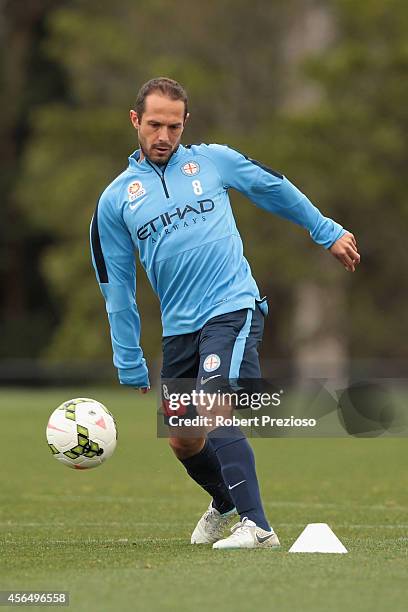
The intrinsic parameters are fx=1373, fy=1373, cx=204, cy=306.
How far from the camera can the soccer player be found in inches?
271

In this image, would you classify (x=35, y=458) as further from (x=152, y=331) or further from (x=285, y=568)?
(x=152, y=331)

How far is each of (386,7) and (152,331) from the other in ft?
35.1

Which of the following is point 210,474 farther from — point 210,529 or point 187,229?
point 187,229

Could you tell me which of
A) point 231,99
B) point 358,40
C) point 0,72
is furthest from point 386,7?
point 0,72

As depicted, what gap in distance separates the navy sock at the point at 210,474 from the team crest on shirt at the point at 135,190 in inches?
53.4

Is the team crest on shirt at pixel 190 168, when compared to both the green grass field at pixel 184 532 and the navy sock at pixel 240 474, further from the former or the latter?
the green grass field at pixel 184 532

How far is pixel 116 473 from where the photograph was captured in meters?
13.4

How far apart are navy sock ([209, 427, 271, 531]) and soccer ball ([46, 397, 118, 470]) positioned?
29.0 inches

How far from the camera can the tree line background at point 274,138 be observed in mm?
35469

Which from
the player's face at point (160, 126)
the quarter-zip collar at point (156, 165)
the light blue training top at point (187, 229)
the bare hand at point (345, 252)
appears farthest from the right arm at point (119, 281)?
the bare hand at point (345, 252)

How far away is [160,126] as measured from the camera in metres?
7.04

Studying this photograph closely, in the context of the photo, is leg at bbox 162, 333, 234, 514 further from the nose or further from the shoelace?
the nose

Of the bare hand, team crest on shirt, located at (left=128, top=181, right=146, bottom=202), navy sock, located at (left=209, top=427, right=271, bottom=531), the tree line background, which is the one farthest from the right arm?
the tree line background

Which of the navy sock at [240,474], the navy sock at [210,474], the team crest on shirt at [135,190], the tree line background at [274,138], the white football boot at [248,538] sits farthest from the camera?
the tree line background at [274,138]
